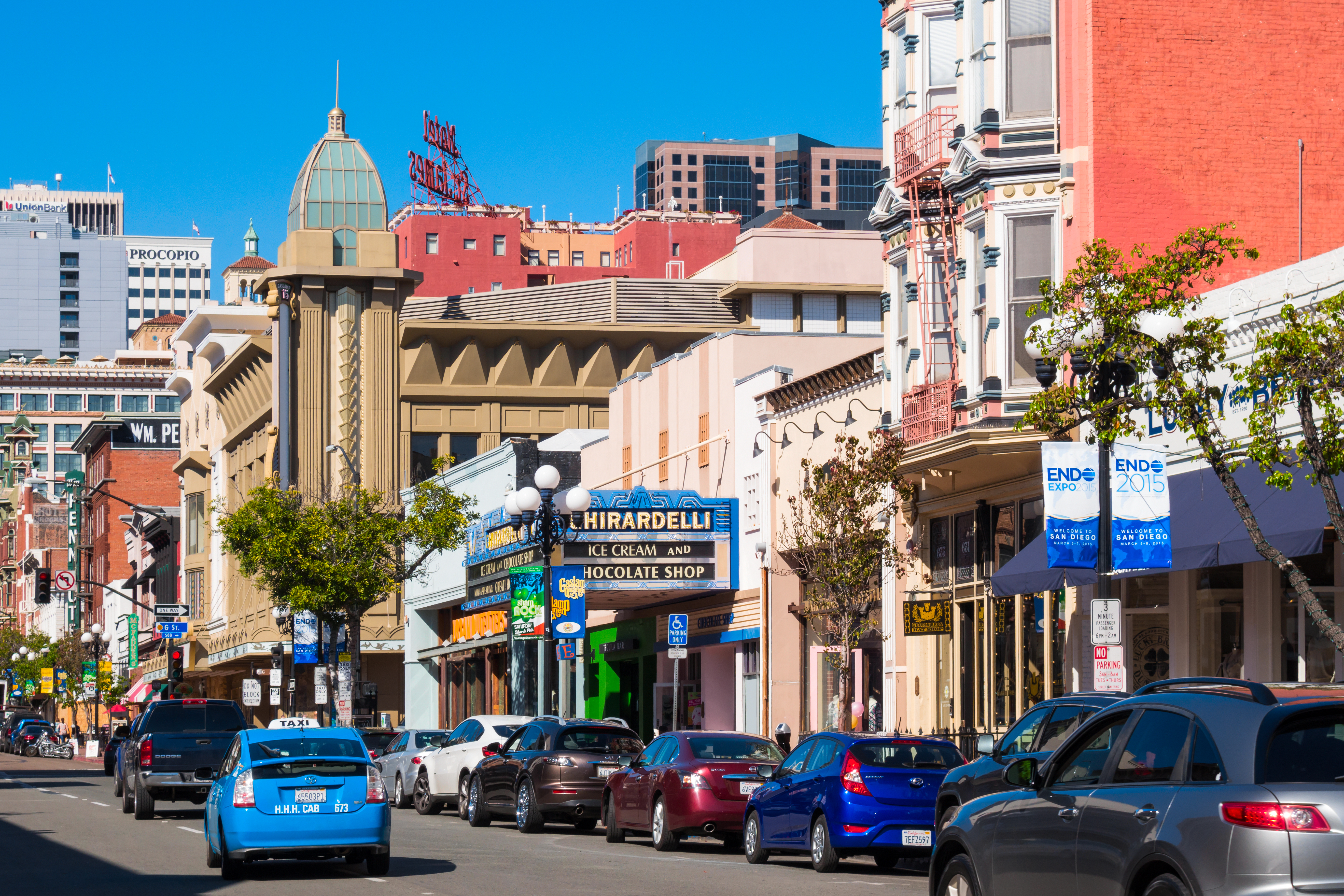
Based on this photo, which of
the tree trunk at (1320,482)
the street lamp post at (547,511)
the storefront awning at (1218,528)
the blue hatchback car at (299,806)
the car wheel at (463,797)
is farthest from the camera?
the street lamp post at (547,511)

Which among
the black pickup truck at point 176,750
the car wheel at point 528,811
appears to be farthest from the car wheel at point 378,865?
the black pickup truck at point 176,750

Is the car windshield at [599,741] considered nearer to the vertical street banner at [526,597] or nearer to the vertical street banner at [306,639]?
the vertical street banner at [526,597]

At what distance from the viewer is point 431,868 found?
19734 millimetres

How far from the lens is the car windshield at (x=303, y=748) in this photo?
18.7 meters

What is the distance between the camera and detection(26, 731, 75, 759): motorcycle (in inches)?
3086

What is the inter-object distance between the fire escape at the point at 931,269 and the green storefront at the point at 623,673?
57.0ft

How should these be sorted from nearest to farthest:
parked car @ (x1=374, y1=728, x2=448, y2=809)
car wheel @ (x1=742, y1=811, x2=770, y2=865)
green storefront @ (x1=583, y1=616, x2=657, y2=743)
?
car wheel @ (x1=742, y1=811, x2=770, y2=865) < parked car @ (x1=374, y1=728, x2=448, y2=809) < green storefront @ (x1=583, y1=616, x2=657, y2=743)

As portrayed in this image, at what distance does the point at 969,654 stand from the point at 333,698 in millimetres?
25056

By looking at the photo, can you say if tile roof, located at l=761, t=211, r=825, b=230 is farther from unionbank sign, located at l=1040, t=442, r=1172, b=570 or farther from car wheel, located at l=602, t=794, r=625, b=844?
unionbank sign, located at l=1040, t=442, r=1172, b=570

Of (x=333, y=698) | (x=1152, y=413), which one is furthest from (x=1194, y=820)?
(x=333, y=698)

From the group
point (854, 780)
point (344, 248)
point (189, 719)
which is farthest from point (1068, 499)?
point (344, 248)

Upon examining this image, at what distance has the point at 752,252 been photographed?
66.2 m

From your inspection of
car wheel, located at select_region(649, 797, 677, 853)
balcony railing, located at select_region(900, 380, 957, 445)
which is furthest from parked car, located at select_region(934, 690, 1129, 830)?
balcony railing, located at select_region(900, 380, 957, 445)

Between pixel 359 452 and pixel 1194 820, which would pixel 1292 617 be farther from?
pixel 359 452
